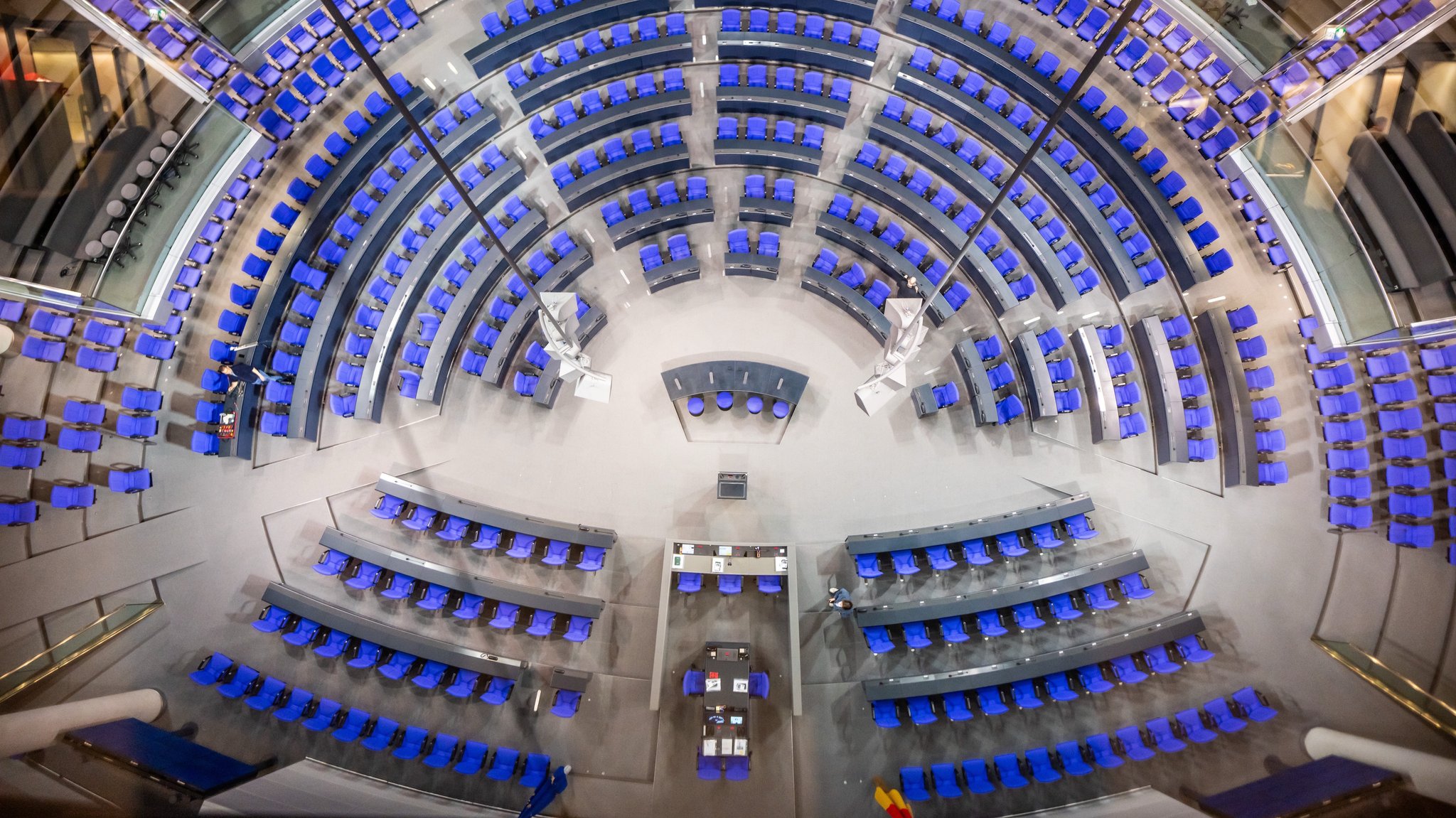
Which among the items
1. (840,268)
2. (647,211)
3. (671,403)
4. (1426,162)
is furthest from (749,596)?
(1426,162)

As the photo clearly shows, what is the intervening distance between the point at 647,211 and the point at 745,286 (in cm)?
226

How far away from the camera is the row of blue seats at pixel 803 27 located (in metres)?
12.3

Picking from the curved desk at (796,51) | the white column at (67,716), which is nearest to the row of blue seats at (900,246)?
the curved desk at (796,51)

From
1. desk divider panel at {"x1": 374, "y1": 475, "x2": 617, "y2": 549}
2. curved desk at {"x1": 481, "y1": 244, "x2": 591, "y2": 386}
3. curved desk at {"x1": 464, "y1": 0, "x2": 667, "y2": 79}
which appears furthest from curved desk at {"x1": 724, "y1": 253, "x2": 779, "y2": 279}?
desk divider panel at {"x1": 374, "y1": 475, "x2": 617, "y2": 549}

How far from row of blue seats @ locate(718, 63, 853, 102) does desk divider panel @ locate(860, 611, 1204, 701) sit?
10466 mm

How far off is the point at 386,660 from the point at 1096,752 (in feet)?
41.4

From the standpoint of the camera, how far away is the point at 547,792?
1161cm

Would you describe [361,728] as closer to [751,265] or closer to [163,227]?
[163,227]

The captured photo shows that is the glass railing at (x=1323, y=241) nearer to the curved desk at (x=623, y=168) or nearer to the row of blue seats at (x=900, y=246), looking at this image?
the row of blue seats at (x=900, y=246)

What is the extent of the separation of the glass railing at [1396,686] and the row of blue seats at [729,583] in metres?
9.51

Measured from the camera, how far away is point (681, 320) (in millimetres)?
13008

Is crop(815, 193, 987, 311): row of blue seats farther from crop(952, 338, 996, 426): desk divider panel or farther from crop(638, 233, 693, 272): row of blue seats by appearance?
crop(638, 233, 693, 272): row of blue seats

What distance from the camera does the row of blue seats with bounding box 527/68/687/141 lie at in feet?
40.5

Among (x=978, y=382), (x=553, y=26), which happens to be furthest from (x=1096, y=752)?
(x=553, y=26)
